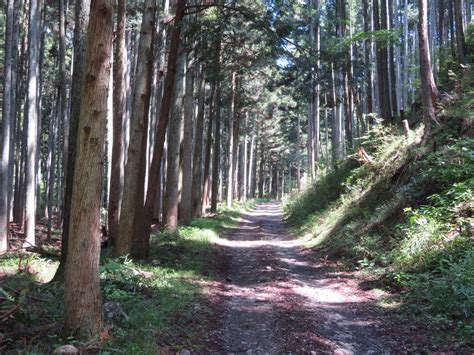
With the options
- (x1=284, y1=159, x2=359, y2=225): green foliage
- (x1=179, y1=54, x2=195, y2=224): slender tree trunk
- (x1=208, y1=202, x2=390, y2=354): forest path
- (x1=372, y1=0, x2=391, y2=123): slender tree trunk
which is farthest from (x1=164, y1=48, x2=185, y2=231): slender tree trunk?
(x1=372, y1=0, x2=391, y2=123): slender tree trunk

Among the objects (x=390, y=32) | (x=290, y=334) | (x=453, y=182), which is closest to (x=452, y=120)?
(x=453, y=182)

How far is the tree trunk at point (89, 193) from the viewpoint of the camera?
A: 483 centimetres

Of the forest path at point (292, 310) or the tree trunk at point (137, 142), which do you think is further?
the tree trunk at point (137, 142)

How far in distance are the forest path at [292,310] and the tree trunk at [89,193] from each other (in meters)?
1.70

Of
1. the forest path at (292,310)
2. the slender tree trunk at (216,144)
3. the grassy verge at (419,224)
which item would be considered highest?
the slender tree trunk at (216,144)

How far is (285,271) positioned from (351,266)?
153 centimetres

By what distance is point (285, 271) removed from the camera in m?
10.7

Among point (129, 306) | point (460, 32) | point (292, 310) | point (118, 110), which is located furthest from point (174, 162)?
point (460, 32)

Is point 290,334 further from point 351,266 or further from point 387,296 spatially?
point 351,266

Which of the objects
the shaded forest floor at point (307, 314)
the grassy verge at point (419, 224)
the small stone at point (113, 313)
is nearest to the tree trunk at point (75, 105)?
the small stone at point (113, 313)

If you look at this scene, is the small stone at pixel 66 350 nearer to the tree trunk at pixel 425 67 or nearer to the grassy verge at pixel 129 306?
the grassy verge at pixel 129 306

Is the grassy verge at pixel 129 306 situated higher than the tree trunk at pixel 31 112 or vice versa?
the tree trunk at pixel 31 112

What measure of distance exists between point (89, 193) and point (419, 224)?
653 cm

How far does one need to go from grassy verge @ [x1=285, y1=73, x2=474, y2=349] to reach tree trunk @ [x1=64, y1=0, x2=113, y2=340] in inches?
170
